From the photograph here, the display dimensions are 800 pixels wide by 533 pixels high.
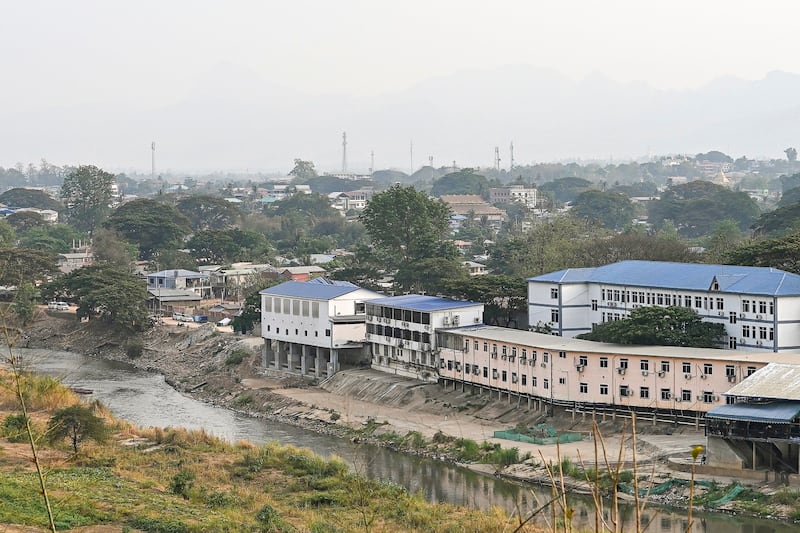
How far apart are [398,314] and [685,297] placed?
8680 millimetres

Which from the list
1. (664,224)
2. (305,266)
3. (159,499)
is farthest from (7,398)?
(664,224)

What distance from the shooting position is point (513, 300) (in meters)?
39.3

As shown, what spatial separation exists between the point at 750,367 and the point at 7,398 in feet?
64.2

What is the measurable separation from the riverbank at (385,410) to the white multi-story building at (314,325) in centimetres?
91

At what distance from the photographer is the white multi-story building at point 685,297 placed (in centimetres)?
3016

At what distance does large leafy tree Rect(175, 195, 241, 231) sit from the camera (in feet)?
284

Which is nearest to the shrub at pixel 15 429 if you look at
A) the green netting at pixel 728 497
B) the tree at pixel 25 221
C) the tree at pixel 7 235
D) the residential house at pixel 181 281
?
the green netting at pixel 728 497

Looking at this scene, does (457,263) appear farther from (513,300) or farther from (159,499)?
(159,499)

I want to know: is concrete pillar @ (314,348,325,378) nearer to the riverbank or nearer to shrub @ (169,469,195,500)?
the riverbank

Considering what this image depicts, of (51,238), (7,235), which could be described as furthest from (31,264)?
(51,238)

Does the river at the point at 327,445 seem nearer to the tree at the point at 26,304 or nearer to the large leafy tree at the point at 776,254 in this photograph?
the tree at the point at 26,304

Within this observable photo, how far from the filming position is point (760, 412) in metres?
23.9

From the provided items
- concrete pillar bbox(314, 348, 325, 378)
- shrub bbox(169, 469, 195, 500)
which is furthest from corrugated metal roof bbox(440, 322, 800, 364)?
shrub bbox(169, 469, 195, 500)

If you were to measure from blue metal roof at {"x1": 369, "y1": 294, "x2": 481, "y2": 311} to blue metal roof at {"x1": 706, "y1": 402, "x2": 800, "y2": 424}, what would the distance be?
11705mm
